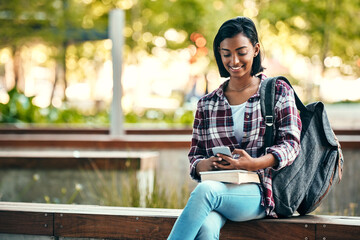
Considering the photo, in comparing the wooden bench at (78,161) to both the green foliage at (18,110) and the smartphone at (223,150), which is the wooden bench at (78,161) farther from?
the green foliage at (18,110)

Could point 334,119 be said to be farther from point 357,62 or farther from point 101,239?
point 101,239

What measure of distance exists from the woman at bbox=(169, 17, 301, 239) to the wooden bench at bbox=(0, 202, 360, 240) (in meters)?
0.11

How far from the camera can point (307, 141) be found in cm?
320

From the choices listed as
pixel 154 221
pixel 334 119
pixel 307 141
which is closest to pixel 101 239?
pixel 154 221

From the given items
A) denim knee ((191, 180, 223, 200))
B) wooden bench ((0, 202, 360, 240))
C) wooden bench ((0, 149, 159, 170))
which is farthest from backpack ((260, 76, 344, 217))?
wooden bench ((0, 149, 159, 170))

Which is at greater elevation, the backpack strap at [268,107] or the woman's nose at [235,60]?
the woman's nose at [235,60]

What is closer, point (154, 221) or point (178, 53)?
point (154, 221)

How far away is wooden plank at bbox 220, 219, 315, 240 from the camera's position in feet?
10.2

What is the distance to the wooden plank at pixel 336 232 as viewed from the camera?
3066mm

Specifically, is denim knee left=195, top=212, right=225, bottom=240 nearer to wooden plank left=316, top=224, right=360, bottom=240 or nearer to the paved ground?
wooden plank left=316, top=224, right=360, bottom=240

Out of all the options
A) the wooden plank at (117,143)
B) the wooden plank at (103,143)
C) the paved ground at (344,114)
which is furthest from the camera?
the paved ground at (344,114)

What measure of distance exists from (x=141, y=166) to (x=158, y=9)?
10.4m

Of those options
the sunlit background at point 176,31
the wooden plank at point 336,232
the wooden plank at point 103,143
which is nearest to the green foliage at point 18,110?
the sunlit background at point 176,31

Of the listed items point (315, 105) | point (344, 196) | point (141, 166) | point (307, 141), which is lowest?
point (344, 196)
